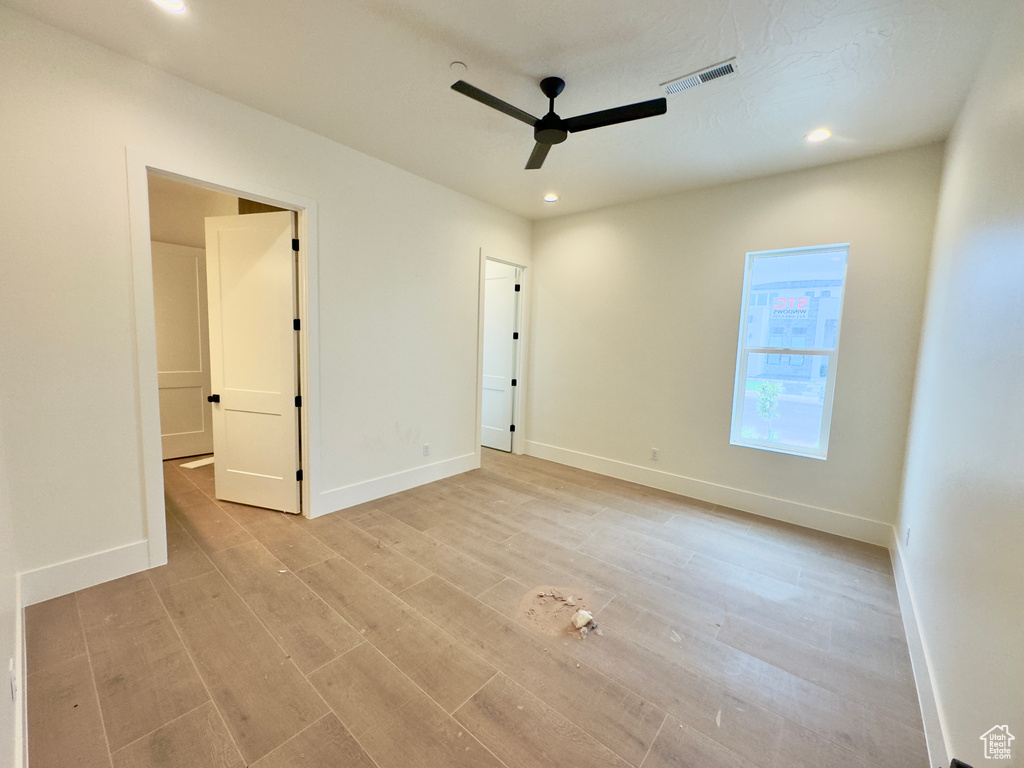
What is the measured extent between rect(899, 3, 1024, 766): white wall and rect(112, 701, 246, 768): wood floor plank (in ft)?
7.36

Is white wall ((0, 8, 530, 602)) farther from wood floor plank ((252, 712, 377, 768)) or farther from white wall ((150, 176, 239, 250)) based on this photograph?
wood floor plank ((252, 712, 377, 768))

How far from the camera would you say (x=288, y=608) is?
2111 millimetres

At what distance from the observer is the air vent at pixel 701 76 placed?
2.01m

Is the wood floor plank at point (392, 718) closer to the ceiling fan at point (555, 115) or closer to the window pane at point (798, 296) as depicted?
the ceiling fan at point (555, 115)

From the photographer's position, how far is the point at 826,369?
126 inches

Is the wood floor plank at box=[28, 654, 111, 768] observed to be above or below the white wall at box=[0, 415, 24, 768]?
below

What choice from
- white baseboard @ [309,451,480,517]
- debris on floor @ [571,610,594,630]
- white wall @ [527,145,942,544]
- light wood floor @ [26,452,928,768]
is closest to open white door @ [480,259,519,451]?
white wall @ [527,145,942,544]

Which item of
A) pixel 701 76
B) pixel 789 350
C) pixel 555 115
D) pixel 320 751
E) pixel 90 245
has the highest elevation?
pixel 701 76

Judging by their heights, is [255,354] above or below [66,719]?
above

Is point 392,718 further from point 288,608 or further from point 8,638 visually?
point 8,638

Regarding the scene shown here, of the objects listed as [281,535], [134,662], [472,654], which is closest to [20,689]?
[134,662]

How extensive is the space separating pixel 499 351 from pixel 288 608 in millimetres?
3668

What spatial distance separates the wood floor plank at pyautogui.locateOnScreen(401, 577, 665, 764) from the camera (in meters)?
1.51

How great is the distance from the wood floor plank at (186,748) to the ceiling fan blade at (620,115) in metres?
3.06
